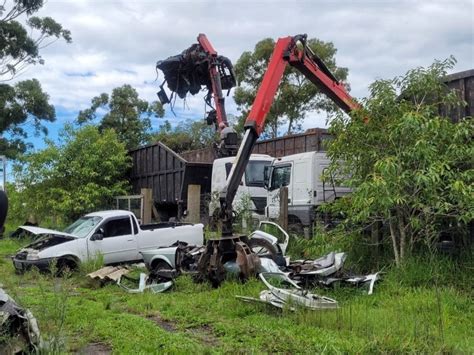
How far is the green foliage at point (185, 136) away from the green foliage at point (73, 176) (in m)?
18.4

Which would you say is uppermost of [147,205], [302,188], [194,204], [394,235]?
[302,188]

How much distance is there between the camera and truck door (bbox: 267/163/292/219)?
1488 centimetres

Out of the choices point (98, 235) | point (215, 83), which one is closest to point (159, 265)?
point (98, 235)

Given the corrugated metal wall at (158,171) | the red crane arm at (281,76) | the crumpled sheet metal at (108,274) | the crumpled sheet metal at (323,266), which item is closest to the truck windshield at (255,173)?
the corrugated metal wall at (158,171)

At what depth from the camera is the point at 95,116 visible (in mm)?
43812

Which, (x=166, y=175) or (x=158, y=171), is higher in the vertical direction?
(x=158, y=171)

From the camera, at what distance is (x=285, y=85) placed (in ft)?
110

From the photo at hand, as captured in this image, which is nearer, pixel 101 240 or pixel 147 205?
pixel 101 240

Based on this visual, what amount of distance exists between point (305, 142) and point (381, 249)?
8.37 m

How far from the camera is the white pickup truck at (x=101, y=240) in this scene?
12.3 metres

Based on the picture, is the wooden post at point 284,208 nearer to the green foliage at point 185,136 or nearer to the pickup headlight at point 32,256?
the pickup headlight at point 32,256

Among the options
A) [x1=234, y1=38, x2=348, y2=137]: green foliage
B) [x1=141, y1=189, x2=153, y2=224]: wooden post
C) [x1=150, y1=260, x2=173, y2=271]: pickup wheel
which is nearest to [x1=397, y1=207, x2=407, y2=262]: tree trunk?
[x1=150, y1=260, x2=173, y2=271]: pickup wheel

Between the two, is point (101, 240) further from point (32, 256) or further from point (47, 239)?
point (32, 256)

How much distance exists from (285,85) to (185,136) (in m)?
15.0
